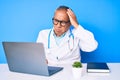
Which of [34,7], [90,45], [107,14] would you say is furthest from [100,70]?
[34,7]

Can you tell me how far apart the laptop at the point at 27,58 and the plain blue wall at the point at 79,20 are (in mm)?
979

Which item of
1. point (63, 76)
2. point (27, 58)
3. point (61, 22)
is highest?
point (61, 22)

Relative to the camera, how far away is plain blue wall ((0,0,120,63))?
98.5 inches

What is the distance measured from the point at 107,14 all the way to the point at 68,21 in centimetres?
60

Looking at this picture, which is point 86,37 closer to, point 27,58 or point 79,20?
point 79,20

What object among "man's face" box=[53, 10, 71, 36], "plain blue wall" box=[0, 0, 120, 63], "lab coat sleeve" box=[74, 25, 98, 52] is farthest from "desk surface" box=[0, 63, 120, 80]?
"plain blue wall" box=[0, 0, 120, 63]

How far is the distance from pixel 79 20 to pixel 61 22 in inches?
20.2

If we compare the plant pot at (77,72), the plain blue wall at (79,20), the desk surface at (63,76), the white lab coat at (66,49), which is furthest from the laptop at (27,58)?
the plain blue wall at (79,20)

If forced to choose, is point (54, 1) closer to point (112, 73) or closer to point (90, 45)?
point (90, 45)

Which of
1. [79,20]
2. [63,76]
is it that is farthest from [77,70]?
[79,20]

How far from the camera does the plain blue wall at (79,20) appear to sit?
8.21ft

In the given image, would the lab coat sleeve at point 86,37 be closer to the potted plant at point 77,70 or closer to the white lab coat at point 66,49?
the white lab coat at point 66,49

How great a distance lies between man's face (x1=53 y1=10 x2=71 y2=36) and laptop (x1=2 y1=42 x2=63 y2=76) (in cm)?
56

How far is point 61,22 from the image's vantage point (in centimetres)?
208
